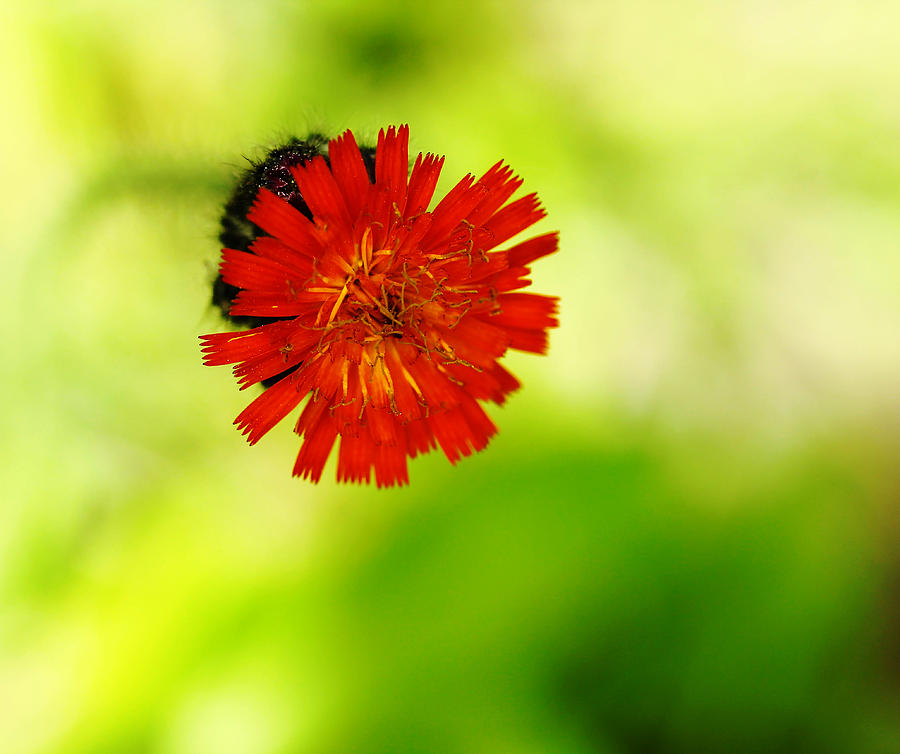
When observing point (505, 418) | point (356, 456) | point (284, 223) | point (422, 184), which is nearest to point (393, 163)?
point (422, 184)

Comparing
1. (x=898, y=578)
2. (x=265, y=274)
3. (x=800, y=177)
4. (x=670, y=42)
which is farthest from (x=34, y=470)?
(x=898, y=578)

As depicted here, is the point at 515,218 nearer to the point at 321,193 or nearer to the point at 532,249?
the point at 532,249

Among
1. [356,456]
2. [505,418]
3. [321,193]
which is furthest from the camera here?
[505,418]

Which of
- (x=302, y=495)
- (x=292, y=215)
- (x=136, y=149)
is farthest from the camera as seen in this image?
(x=302, y=495)

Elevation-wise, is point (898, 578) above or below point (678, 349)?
below

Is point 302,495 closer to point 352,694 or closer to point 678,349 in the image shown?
point 352,694

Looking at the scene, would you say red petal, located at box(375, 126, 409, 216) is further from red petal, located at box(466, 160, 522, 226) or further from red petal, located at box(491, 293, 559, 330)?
red petal, located at box(491, 293, 559, 330)

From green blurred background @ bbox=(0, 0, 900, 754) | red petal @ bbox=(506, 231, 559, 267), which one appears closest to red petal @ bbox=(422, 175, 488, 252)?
red petal @ bbox=(506, 231, 559, 267)
